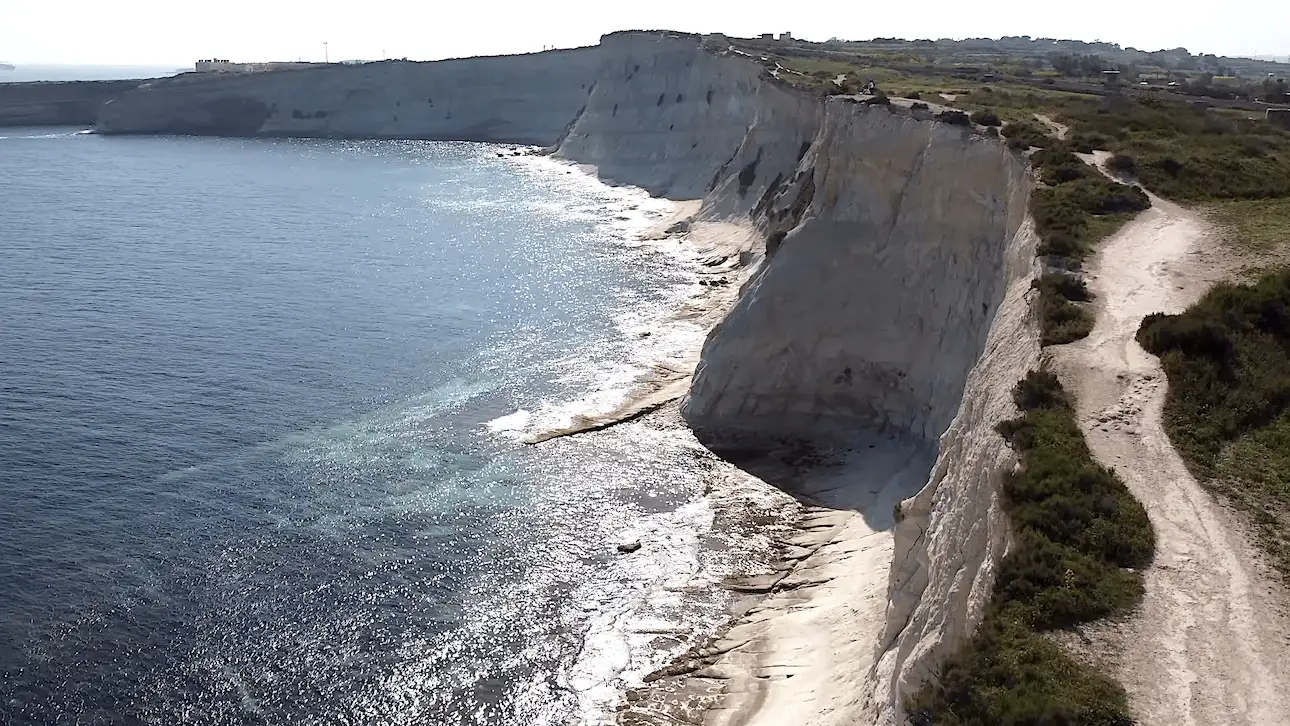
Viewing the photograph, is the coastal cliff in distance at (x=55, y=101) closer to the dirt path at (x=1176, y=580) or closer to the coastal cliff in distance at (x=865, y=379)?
the coastal cliff in distance at (x=865, y=379)

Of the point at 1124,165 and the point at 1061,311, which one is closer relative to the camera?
the point at 1061,311

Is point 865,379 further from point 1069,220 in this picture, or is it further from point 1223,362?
point 1223,362

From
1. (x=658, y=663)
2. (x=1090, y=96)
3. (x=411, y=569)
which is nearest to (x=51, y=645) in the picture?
(x=411, y=569)

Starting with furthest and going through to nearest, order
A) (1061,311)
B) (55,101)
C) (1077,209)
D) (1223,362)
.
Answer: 1. (55,101)
2. (1077,209)
3. (1061,311)
4. (1223,362)

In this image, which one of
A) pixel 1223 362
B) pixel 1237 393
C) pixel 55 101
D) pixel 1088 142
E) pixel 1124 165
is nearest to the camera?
pixel 1237 393

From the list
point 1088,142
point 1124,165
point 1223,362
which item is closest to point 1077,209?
point 1124,165

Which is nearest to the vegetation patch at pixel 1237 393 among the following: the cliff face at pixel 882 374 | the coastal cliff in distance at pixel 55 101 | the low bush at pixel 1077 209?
the cliff face at pixel 882 374

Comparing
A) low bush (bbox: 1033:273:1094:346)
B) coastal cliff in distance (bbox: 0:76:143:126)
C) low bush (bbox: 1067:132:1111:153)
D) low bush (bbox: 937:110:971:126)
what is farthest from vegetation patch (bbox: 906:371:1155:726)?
coastal cliff in distance (bbox: 0:76:143:126)

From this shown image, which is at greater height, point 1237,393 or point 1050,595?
point 1237,393
